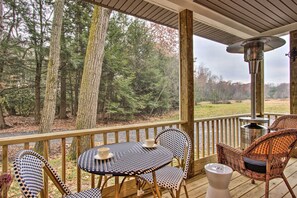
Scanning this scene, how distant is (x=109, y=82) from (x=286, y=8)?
5458 mm

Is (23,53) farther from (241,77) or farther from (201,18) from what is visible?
(241,77)

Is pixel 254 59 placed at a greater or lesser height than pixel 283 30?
lesser

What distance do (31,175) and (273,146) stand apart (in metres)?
2.22

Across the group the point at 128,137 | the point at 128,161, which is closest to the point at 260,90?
the point at 128,137

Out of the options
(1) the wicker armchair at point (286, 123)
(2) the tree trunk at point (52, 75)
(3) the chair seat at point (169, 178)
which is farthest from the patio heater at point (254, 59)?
(2) the tree trunk at point (52, 75)

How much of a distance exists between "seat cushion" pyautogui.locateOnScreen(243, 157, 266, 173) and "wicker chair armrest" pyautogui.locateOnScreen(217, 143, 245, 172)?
82 mm

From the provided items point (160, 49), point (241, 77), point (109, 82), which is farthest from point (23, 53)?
point (241, 77)

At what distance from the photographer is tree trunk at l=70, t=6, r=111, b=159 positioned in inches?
185

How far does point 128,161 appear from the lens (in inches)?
55.9

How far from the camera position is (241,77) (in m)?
5.88

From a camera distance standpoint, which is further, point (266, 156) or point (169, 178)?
point (266, 156)

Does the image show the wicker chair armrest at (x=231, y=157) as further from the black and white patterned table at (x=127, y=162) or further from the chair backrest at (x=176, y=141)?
the black and white patterned table at (x=127, y=162)

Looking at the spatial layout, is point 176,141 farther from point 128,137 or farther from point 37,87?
point 37,87

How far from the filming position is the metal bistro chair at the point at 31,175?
3.39ft
